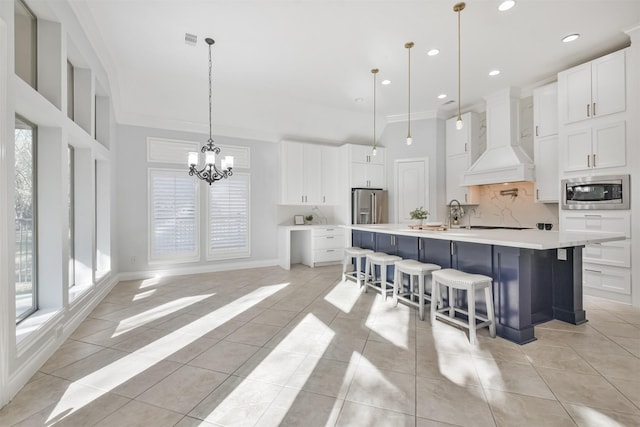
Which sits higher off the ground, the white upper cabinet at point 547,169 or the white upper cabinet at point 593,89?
the white upper cabinet at point 593,89

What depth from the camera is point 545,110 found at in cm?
433

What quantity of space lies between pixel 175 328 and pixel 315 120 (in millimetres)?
4463

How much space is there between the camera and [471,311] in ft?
7.90

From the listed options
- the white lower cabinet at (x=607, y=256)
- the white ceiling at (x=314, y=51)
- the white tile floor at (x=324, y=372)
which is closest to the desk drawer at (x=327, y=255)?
the white tile floor at (x=324, y=372)

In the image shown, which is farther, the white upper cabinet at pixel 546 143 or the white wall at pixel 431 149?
the white wall at pixel 431 149

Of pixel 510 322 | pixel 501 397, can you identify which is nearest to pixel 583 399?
pixel 501 397

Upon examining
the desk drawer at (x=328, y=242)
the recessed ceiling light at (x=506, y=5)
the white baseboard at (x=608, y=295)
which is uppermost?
the recessed ceiling light at (x=506, y=5)

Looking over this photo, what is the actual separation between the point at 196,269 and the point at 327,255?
8.24 feet

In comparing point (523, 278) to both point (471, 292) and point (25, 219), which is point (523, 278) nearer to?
point (471, 292)

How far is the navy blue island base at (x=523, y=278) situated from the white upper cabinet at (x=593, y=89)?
2.14 metres

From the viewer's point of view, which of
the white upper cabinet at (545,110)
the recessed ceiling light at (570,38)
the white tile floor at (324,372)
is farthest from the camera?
the white upper cabinet at (545,110)

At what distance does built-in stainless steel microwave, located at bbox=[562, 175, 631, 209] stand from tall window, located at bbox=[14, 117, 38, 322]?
238 inches

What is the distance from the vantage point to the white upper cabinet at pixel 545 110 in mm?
4219

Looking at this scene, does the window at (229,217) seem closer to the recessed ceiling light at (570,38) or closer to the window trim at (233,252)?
the window trim at (233,252)
